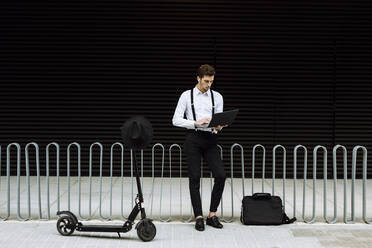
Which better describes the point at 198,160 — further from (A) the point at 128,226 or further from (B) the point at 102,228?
(B) the point at 102,228

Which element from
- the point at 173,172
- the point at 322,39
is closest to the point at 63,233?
the point at 173,172

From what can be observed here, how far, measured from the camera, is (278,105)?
12.6 m

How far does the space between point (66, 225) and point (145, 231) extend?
0.98 m

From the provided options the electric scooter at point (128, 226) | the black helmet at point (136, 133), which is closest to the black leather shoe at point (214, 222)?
the electric scooter at point (128, 226)

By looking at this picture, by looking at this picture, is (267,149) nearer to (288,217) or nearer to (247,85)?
(247,85)

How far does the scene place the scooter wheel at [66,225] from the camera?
23.0 ft

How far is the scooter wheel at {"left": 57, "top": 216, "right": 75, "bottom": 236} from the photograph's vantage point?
7.02 metres

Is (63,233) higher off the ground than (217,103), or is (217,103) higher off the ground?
(217,103)

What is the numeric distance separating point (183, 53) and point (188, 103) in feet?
17.1

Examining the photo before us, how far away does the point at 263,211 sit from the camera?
7.73 m

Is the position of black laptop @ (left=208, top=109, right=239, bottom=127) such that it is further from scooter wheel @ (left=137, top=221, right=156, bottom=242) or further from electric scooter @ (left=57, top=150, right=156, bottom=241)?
scooter wheel @ (left=137, top=221, right=156, bottom=242)

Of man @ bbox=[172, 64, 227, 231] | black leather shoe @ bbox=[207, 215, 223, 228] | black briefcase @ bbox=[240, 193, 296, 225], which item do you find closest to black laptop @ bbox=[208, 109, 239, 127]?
man @ bbox=[172, 64, 227, 231]

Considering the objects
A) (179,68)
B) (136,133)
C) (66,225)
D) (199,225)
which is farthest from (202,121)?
(179,68)

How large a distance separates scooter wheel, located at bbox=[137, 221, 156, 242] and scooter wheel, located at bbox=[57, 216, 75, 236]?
0.83 m
